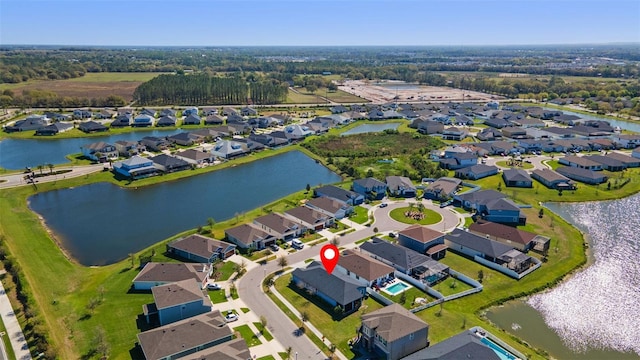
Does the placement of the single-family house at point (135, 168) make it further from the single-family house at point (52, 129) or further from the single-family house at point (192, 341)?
the single-family house at point (192, 341)

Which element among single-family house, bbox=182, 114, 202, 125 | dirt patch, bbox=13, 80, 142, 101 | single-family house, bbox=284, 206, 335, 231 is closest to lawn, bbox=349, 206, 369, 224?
single-family house, bbox=284, 206, 335, 231

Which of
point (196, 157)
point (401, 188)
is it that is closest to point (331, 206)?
point (401, 188)

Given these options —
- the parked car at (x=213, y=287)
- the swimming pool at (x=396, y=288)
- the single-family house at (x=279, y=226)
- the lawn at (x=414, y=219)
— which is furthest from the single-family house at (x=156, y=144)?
the swimming pool at (x=396, y=288)

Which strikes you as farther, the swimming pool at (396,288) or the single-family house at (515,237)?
the single-family house at (515,237)

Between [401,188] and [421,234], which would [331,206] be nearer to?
[421,234]

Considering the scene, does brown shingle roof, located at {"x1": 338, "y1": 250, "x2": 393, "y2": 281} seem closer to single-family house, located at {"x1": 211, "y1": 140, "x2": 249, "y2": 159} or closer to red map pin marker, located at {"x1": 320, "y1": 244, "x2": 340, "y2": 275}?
red map pin marker, located at {"x1": 320, "y1": 244, "x2": 340, "y2": 275}

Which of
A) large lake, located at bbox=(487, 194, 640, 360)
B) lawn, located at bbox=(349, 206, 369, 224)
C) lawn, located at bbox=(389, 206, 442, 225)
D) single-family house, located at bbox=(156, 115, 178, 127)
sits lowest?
large lake, located at bbox=(487, 194, 640, 360)
